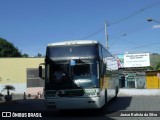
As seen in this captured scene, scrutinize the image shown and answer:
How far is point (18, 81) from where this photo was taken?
207ft

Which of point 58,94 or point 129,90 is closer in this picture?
point 58,94

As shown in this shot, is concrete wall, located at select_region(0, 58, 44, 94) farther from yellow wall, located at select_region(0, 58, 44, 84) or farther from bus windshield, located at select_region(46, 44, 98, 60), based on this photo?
bus windshield, located at select_region(46, 44, 98, 60)

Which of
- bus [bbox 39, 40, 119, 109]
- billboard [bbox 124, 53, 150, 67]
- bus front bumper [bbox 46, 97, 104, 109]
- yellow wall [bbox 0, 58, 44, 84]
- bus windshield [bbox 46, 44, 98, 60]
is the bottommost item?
bus front bumper [bbox 46, 97, 104, 109]

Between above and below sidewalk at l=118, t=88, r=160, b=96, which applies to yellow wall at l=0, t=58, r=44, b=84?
above

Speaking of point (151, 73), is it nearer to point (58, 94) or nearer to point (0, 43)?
point (58, 94)

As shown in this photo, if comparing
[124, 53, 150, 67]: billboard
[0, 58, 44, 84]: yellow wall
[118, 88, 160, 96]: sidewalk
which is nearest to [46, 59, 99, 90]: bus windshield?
[118, 88, 160, 96]: sidewalk

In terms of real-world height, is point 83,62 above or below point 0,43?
below

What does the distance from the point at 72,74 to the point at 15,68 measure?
4456 centimetres

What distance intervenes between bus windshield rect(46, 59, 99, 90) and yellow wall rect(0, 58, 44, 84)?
142 ft

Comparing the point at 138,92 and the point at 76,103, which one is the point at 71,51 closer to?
the point at 76,103

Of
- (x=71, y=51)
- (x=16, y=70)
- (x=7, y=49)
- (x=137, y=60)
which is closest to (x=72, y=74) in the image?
(x=71, y=51)

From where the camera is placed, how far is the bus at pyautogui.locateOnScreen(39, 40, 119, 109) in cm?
1941

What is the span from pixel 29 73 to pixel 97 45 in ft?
144

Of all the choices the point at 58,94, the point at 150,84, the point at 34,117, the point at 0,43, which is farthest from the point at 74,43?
the point at 0,43
